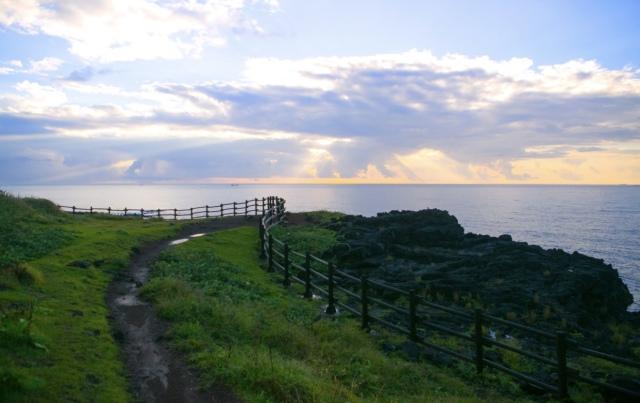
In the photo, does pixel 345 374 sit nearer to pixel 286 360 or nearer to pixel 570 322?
pixel 286 360

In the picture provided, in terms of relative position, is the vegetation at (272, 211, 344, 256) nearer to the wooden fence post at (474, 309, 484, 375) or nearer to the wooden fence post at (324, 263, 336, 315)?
the wooden fence post at (324, 263, 336, 315)

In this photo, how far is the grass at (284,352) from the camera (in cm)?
853

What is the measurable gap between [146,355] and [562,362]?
842cm

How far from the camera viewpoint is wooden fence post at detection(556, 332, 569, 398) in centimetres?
972

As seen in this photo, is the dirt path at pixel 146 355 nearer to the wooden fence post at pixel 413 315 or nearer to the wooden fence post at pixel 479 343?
the wooden fence post at pixel 479 343

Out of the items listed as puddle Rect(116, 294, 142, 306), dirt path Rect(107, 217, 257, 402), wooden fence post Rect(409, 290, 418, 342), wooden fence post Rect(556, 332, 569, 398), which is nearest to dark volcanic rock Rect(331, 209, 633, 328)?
wooden fence post Rect(409, 290, 418, 342)

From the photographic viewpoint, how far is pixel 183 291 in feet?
47.1

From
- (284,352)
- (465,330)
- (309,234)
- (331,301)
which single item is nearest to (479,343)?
(284,352)

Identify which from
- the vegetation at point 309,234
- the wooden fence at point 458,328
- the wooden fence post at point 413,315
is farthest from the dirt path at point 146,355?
the vegetation at point 309,234

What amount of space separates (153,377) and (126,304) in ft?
17.9

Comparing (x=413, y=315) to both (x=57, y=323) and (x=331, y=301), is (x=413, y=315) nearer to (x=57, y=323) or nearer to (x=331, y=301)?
(x=331, y=301)

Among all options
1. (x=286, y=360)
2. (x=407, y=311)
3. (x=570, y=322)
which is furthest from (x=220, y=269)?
(x=570, y=322)

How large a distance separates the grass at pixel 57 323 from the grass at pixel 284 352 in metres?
1.56

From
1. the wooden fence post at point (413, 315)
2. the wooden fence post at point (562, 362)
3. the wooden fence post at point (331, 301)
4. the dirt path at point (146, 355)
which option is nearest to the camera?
the dirt path at point (146, 355)
